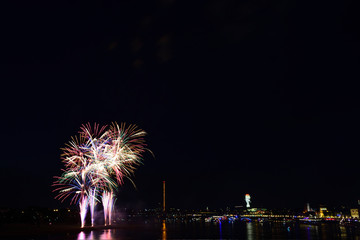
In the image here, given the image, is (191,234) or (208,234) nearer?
(191,234)

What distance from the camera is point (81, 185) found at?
145 ft

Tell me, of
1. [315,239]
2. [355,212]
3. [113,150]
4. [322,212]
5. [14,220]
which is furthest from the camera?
[322,212]

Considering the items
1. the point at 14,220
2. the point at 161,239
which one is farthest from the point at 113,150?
the point at 14,220

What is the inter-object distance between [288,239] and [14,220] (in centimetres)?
7052

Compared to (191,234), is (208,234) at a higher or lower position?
lower

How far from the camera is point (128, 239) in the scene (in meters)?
40.7

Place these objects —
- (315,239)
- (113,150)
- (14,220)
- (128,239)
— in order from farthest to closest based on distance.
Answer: (14,220) < (315,239) < (128,239) < (113,150)

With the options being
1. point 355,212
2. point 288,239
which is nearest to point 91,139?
point 288,239

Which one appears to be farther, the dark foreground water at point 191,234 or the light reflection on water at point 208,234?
the light reflection on water at point 208,234

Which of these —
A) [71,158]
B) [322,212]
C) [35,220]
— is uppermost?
[71,158]

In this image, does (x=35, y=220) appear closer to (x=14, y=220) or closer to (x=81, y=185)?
(x=14, y=220)

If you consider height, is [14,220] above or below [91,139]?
below

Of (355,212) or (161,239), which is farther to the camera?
(355,212)

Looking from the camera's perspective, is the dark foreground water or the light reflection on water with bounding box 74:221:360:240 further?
the light reflection on water with bounding box 74:221:360:240
